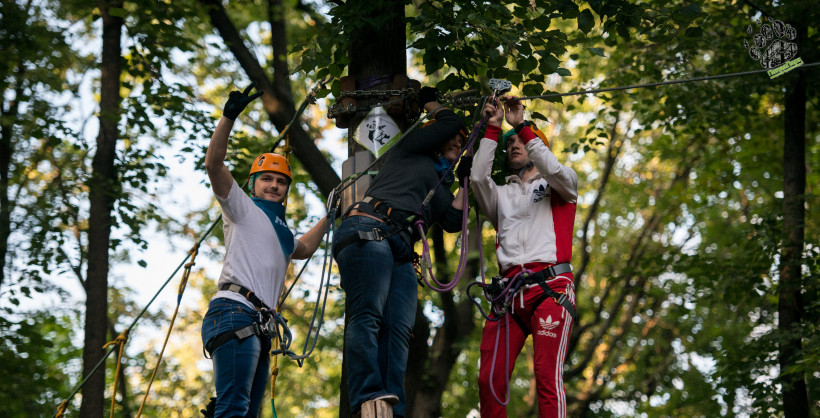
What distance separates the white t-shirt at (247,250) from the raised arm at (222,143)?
79 millimetres

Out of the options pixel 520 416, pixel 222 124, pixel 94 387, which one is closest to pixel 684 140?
pixel 520 416

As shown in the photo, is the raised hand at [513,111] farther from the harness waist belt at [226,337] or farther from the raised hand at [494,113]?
the harness waist belt at [226,337]

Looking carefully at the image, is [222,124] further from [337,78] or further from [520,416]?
[520,416]

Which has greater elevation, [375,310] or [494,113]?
[494,113]

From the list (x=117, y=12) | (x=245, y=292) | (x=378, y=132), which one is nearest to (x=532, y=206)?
(x=378, y=132)

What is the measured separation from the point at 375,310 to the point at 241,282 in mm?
750

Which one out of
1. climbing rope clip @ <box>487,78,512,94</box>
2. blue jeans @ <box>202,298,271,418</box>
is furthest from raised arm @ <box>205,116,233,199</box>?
climbing rope clip @ <box>487,78,512,94</box>

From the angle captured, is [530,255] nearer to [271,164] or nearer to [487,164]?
[487,164]

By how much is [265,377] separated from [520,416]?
1075cm

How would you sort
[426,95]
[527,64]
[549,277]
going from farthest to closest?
[527,64]
[426,95]
[549,277]

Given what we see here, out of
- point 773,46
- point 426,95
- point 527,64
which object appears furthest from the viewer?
point 527,64

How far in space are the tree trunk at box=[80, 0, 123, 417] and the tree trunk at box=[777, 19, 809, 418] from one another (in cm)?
673

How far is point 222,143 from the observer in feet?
13.5

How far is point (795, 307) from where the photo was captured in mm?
8391
